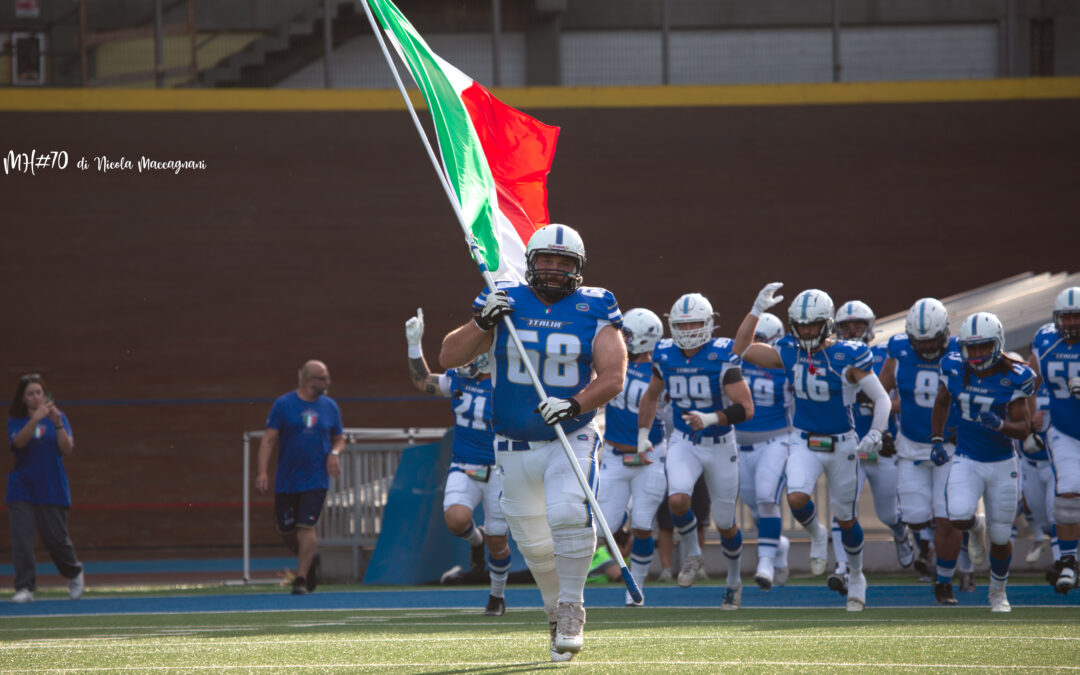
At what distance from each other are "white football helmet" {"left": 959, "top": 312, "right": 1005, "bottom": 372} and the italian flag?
305 cm

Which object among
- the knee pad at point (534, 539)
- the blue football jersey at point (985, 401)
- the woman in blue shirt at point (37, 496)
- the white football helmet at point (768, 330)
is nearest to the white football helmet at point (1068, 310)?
the blue football jersey at point (985, 401)

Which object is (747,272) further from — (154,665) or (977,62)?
(154,665)

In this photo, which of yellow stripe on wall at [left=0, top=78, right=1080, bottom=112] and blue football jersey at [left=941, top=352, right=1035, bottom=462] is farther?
yellow stripe on wall at [left=0, top=78, right=1080, bottom=112]

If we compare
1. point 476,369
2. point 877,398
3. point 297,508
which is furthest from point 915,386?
point 297,508

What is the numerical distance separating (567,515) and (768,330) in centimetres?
641

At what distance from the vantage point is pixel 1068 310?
1024 centimetres

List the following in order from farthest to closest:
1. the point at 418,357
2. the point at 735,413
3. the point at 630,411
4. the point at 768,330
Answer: the point at 768,330 → the point at 630,411 → the point at 735,413 → the point at 418,357

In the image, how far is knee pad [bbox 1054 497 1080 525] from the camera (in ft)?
32.2

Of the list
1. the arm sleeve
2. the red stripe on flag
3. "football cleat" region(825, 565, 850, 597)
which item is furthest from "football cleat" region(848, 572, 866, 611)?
the red stripe on flag

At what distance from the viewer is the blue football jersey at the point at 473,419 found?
10266 millimetres

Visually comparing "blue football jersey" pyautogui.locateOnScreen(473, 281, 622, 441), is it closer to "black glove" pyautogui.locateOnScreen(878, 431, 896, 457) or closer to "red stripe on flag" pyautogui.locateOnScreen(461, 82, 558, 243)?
"red stripe on flag" pyautogui.locateOnScreen(461, 82, 558, 243)

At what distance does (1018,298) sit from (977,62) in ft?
16.3

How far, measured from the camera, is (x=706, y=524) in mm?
13359

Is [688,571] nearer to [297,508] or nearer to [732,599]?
[732,599]
